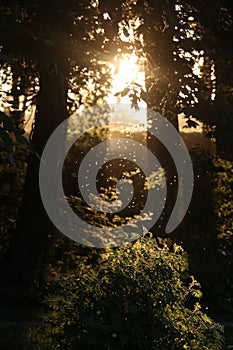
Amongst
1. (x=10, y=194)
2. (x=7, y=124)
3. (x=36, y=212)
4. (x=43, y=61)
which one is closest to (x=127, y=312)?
(x=7, y=124)

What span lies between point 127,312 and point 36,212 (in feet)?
22.1

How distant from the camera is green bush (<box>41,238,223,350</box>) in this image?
6.97 m

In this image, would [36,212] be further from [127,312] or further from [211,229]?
[127,312]

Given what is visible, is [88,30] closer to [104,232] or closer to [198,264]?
[104,232]

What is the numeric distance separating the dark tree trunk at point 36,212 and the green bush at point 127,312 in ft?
19.7

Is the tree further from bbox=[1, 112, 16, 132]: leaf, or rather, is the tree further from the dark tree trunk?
bbox=[1, 112, 16, 132]: leaf

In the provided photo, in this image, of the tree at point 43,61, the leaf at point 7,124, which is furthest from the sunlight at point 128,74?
the leaf at point 7,124

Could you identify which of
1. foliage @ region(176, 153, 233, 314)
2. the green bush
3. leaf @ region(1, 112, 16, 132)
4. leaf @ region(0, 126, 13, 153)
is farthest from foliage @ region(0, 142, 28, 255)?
the green bush

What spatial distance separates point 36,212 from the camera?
13.6 m

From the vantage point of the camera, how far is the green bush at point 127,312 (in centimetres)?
697

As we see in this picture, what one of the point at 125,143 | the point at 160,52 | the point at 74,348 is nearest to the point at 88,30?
the point at 160,52

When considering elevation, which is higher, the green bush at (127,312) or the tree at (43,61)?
the tree at (43,61)

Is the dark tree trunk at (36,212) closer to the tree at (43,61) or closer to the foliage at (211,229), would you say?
the tree at (43,61)

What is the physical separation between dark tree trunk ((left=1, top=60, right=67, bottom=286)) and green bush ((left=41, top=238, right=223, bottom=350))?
599 cm
